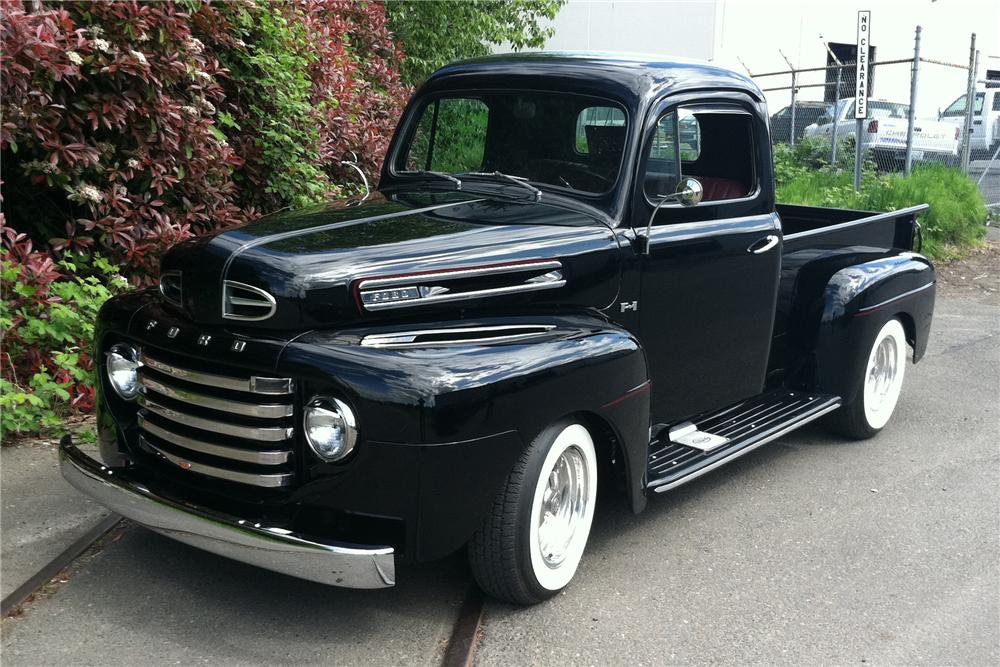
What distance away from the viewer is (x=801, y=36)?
62.7ft

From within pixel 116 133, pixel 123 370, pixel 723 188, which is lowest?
pixel 123 370

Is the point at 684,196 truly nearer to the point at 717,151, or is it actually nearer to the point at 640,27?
the point at 717,151

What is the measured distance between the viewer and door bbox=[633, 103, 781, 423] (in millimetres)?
4441

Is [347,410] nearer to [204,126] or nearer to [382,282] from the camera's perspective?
[382,282]

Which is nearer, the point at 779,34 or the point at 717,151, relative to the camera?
the point at 717,151

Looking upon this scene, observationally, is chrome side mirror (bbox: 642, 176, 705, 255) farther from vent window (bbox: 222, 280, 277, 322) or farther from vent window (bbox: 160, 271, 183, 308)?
vent window (bbox: 160, 271, 183, 308)

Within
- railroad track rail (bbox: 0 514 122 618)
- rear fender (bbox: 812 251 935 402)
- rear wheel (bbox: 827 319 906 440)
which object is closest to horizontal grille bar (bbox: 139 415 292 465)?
railroad track rail (bbox: 0 514 122 618)

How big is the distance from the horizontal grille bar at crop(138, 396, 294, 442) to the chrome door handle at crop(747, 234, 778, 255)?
2.55 metres

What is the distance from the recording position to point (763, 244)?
4.95 m

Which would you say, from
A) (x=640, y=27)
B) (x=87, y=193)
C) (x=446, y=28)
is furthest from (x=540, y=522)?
(x=640, y=27)

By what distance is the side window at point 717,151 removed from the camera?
4.70 metres

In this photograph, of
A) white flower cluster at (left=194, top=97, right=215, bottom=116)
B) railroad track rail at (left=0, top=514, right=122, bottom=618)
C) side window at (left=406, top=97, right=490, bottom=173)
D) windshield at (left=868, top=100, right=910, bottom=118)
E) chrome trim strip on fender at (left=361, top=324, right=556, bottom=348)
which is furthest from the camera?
windshield at (left=868, top=100, right=910, bottom=118)

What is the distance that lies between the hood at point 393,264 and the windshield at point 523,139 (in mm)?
273

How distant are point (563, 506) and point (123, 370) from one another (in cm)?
175
